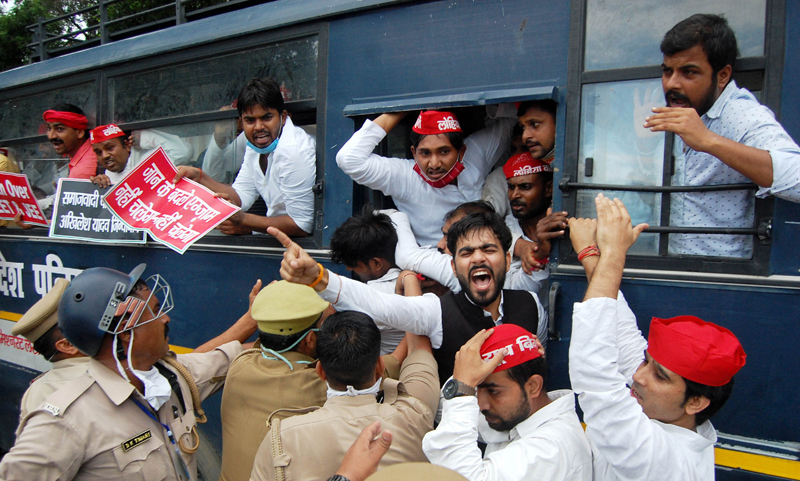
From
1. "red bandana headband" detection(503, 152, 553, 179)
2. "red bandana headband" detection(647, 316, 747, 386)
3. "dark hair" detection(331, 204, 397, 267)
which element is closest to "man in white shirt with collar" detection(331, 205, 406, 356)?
"dark hair" detection(331, 204, 397, 267)

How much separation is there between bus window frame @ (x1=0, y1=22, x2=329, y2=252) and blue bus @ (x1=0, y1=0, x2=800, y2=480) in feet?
0.04

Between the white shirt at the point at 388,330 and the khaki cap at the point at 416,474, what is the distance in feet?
6.17

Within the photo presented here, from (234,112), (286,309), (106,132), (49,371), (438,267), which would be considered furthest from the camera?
(106,132)

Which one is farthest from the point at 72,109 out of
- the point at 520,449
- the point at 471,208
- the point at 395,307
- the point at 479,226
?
the point at 520,449

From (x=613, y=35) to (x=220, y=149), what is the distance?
2.45 m

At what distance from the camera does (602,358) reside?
168cm

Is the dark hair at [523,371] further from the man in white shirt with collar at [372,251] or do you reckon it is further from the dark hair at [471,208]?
the dark hair at [471,208]

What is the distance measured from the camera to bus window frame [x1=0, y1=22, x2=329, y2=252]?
324 centimetres

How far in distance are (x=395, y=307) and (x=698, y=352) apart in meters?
1.18

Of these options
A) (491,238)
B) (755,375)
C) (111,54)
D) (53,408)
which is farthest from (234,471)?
(111,54)

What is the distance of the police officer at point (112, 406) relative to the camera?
6.06ft

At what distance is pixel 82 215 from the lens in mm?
4191

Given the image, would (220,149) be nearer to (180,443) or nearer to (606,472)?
(180,443)

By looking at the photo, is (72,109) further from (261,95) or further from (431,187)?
(431,187)
